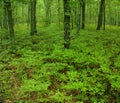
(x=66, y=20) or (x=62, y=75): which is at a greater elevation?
(x=66, y=20)

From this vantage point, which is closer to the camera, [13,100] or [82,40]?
[13,100]

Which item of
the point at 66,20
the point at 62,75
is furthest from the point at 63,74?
the point at 66,20

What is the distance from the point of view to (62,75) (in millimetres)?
10508

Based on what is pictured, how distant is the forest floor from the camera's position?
29.8 feet

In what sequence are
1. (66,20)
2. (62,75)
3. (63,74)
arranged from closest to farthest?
(62,75), (63,74), (66,20)

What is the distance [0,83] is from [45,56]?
340cm

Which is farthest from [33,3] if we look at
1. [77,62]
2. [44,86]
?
[44,86]

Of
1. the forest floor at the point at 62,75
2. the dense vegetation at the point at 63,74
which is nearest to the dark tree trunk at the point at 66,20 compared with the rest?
the dense vegetation at the point at 63,74

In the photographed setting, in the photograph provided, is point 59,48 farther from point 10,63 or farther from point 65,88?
point 65,88

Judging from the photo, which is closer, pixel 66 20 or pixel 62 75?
pixel 62 75

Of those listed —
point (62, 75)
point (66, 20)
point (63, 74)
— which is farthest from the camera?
point (66, 20)

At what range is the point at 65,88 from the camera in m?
9.63

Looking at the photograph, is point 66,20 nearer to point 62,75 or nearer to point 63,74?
point 63,74

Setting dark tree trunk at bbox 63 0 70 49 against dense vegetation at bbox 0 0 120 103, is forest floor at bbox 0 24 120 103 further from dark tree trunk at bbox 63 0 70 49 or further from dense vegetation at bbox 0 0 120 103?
dark tree trunk at bbox 63 0 70 49
